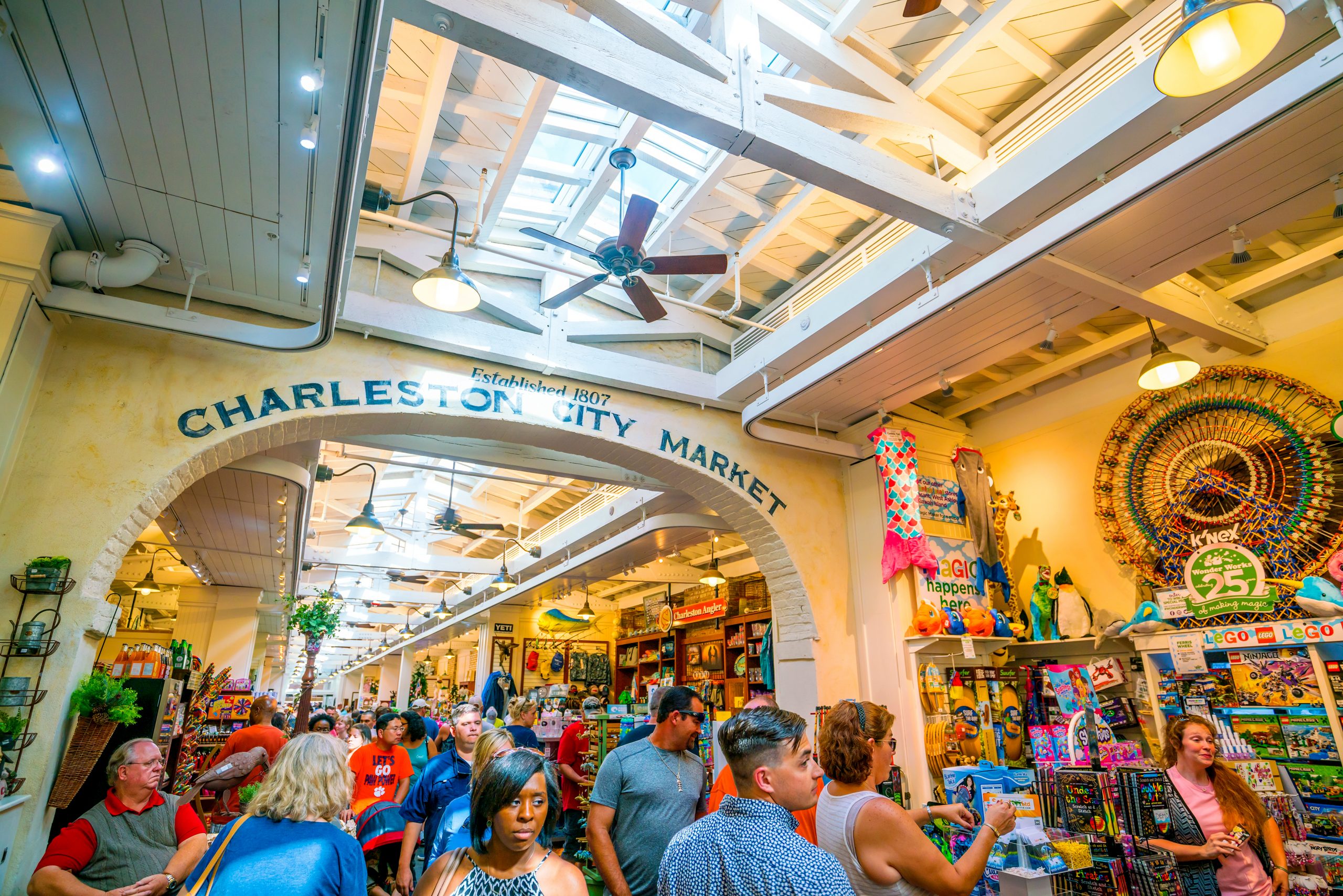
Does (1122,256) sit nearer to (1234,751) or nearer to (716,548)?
(1234,751)

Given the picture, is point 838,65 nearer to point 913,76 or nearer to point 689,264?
point 913,76

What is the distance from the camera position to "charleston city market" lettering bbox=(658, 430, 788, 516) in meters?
6.69

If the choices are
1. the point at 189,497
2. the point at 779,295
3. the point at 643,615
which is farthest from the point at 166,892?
the point at 643,615

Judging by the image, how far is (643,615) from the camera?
15.5 meters

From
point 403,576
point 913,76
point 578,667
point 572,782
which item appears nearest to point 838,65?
point 913,76

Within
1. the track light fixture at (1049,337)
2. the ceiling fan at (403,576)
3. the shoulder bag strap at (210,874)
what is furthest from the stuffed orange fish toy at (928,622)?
the ceiling fan at (403,576)

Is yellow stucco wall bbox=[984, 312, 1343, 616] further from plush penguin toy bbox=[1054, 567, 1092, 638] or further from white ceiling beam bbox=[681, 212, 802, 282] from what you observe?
white ceiling beam bbox=[681, 212, 802, 282]

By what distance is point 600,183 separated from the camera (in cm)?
600

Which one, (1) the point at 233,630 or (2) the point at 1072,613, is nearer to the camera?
(2) the point at 1072,613

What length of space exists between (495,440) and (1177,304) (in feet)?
17.9

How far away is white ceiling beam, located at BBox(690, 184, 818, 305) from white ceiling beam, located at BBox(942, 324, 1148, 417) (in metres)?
2.59

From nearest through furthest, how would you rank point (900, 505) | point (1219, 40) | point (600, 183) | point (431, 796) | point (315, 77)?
point (1219, 40) < point (315, 77) < point (431, 796) < point (600, 183) < point (900, 505)

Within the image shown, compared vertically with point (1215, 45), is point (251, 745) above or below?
below

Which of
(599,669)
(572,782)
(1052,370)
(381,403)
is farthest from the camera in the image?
(599,669)
